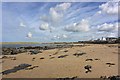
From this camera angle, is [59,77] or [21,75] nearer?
[59,77]

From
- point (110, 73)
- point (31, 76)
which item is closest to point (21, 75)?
point (31, 76)

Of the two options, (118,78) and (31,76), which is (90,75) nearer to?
(118,78)

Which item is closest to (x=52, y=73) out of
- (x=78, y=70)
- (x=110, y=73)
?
(x=78, y=70)

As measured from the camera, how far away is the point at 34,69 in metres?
13.9

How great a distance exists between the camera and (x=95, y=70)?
40.3 feet

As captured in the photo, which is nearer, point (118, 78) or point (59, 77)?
point (118, 78)

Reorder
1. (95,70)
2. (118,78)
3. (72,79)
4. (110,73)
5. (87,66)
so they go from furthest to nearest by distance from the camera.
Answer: (87,66)
(95,70)
(110,73)
(72,79)
(118,78)

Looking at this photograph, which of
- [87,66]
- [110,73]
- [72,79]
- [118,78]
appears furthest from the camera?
[87,66]

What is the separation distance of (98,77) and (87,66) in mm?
2341

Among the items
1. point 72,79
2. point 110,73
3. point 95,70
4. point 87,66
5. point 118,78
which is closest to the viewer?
point 118,78

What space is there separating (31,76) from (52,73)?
1293 mm

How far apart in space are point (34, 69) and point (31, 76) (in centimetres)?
194

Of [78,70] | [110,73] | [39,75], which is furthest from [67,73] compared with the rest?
[110,73]

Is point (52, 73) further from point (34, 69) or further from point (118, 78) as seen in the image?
point (118, 78)
